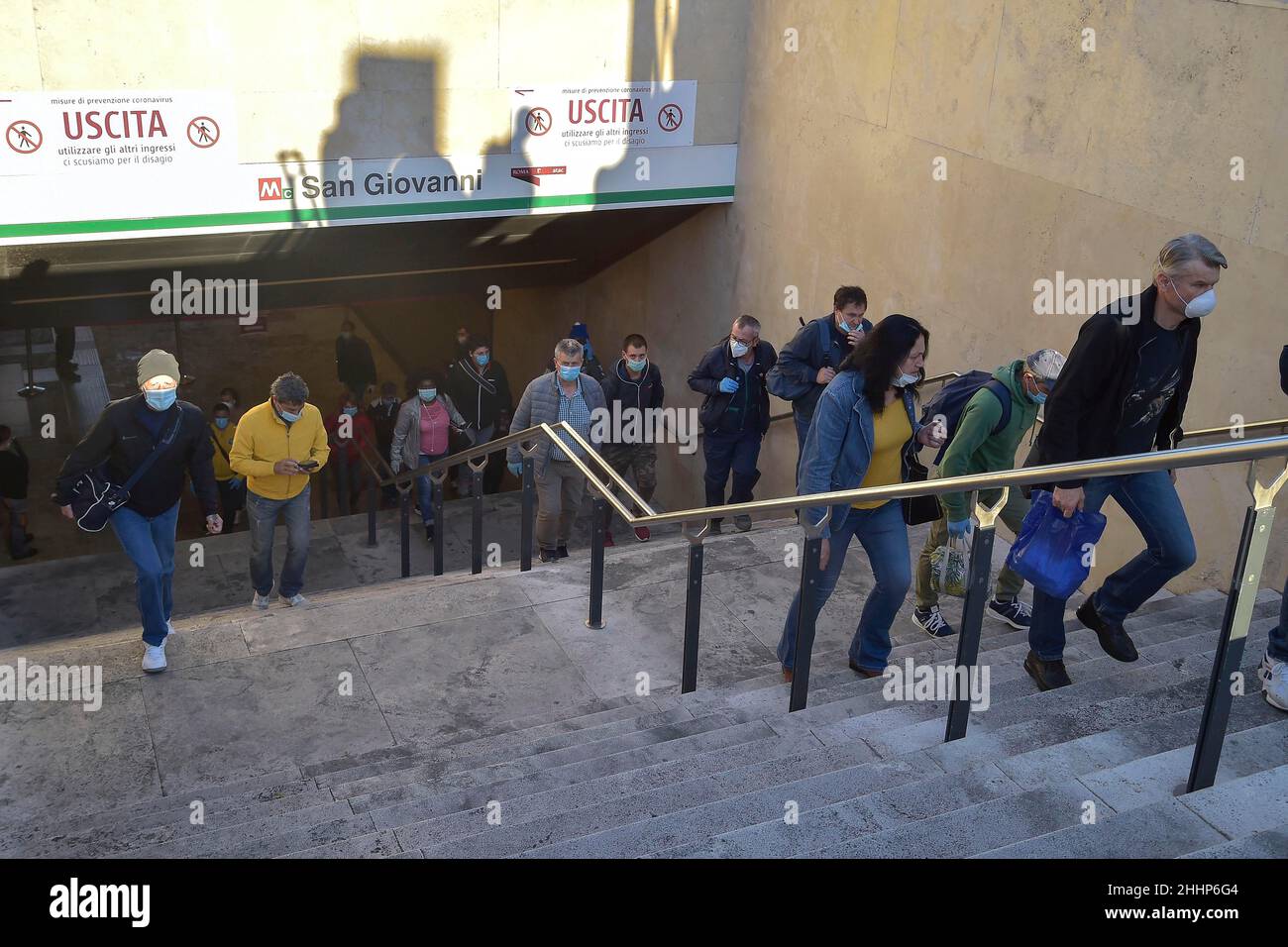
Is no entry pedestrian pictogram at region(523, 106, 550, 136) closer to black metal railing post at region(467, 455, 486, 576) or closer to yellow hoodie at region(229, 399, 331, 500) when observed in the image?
black metal railing post at region(467, 455, 486, 576)

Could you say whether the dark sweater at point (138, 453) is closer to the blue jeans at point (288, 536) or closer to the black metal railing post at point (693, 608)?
the blue jeans at point (288, 536)

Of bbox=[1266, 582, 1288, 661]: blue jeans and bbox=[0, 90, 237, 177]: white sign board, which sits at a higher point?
bbox=[0, 90, 237, 177]: white sign board

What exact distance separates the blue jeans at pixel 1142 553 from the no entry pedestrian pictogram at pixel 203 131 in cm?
701

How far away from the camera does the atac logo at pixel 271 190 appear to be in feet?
29.7

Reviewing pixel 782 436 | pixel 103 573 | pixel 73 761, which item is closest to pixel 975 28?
pixel 782 436

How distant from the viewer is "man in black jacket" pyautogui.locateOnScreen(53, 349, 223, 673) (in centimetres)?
525

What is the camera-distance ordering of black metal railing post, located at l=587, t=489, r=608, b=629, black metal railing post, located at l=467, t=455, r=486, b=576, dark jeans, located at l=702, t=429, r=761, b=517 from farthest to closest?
1. dark jeans, located at l=702, t=429, r=761, b=517
2. black metal railing post, located at l=467, t=455, r=486, b=576
3. black metal railing post, located at l=587, t=489, r=608, b=629

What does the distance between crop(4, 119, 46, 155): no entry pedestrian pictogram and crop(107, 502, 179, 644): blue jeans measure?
13.1ft

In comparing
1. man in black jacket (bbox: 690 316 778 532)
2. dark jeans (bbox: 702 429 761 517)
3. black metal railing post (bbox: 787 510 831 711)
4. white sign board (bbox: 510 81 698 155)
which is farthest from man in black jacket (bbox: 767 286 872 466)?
white sign board (bbox: 510 81 698 155)

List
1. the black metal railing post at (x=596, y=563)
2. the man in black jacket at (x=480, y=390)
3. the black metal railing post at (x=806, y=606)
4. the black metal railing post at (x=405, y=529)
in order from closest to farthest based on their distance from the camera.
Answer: the black metal railing post at (x=806, y=606), the black metal railing post at (x=596, y=563), the black metal railing post at (x=405, y=529), the man in black jacket at (x=480, y=390)

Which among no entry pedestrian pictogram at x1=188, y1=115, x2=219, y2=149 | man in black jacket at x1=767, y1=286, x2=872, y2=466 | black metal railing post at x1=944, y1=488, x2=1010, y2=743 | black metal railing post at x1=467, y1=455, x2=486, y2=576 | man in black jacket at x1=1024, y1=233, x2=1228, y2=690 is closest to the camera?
black metal railing post at x1=944, y1=488, x2=1010, y2=743

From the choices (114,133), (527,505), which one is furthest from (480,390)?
(527,505)

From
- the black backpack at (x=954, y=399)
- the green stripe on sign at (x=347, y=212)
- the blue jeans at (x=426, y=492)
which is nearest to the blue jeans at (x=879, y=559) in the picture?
the black backpack at (x=954, y=399)
